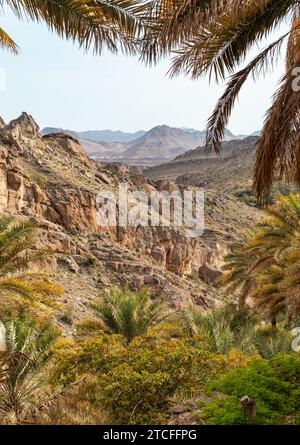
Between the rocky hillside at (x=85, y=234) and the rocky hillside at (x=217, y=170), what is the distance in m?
19.7

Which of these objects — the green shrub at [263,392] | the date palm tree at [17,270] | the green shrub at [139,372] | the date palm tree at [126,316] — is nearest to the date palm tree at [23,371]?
the green shrub at [139,372]

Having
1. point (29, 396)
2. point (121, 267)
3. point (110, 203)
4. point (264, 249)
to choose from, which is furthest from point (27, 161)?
point (29, 396)

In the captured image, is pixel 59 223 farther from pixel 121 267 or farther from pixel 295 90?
pixel 295 90

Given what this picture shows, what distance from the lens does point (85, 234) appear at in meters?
32.7

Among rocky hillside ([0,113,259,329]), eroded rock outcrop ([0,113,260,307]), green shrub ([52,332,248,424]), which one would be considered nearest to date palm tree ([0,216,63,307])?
green shrub ([52,332,248,424])

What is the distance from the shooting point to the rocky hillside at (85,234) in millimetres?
27781

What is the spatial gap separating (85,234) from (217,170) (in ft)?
205

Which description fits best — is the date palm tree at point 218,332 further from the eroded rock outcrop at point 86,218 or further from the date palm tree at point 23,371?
the eroded rock outcrop at point 86,218

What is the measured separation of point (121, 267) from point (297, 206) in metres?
17.0

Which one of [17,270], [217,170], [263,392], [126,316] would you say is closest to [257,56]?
[263,392]

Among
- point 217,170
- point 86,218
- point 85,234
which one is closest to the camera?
point 85,234

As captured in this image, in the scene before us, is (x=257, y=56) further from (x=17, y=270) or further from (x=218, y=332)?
(x=218, y=332)

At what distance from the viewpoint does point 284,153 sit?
19.3 feet

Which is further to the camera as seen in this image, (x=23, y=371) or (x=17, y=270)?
(x=17, y=270)
